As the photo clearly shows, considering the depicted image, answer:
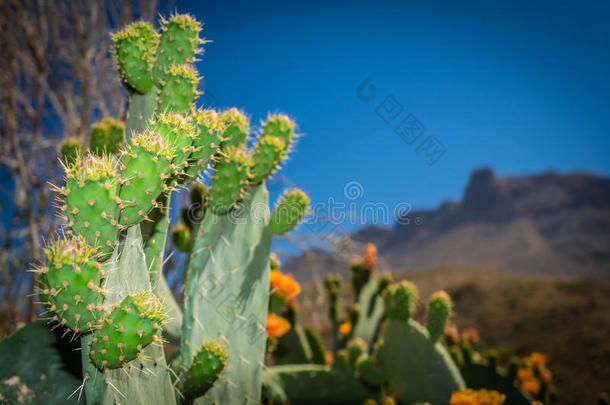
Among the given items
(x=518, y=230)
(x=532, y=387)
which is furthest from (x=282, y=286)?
(x=518, y=230)

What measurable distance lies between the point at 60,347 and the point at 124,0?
3406mm

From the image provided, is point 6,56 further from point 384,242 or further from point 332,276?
point 384,242

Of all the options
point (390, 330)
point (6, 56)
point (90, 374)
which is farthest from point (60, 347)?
point (6, 56)

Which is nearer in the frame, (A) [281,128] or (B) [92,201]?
(B) [92,201]

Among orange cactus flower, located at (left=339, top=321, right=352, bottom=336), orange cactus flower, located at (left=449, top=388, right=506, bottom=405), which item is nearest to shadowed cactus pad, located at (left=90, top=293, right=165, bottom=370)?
orange cactus flower, located at (left=449, top=388, right=506, bottom=405)

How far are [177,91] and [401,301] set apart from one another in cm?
143

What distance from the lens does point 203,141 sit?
1.21m

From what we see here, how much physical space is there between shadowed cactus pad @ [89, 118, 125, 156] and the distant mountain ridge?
1506 inches

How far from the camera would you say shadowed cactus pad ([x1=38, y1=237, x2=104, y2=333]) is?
81 centimetres

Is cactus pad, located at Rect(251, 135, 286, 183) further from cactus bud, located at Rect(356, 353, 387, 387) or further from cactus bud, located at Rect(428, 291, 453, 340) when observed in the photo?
cactus bud, located at Rect(356, 353, 387, 387)

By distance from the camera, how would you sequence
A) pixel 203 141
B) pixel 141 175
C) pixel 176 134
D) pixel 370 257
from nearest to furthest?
pixel 141 175
pixel 176 134
pixel 203 141
pixel 370 257

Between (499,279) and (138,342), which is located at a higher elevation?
(499,279)

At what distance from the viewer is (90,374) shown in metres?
0.91

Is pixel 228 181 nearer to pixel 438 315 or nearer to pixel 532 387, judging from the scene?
pixel 438 315
